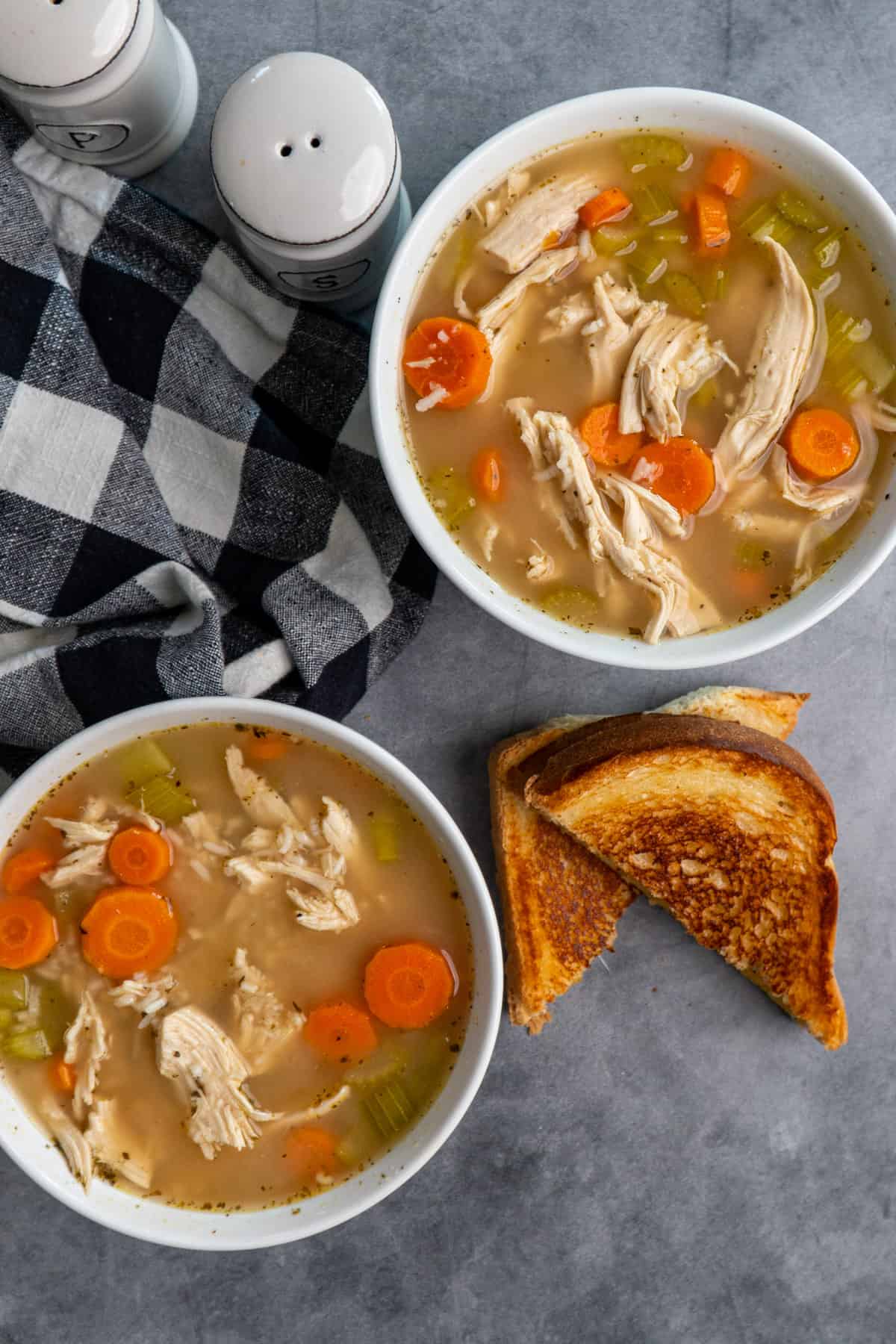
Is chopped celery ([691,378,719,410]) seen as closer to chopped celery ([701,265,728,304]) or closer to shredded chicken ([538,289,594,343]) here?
chopped celery ([701,265,728,304])

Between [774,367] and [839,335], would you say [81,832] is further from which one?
[839,335]

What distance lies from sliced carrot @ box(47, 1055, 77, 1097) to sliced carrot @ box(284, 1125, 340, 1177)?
1.54 ft

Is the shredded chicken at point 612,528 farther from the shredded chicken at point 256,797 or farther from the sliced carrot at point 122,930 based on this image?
the sliced carrot at point 122,930

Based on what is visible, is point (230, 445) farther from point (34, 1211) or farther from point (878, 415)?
point (34, 1211)

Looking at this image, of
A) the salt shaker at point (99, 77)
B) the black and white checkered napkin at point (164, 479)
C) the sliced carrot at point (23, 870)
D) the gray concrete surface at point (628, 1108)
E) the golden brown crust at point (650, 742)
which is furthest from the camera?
the gray concrete surface at point (628, 1108)

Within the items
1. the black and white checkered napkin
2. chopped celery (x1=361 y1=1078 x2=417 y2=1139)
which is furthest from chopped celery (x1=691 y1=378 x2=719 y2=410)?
chopped celery (x1=361 y1=1078 x2=417 y2=1139)

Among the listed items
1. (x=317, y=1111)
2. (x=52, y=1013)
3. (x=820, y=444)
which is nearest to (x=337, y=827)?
(x=317, y=1111)

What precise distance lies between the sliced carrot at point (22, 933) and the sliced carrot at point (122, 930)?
0.28 feet

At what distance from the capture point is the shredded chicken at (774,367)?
226cm

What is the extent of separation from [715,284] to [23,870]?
6.11 feet

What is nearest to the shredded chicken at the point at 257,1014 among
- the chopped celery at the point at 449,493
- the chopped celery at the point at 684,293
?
the chopped celery at the point at 449,493

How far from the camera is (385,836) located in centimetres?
238

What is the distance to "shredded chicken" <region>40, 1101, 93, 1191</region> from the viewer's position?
2.32 metres

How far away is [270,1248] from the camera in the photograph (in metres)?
2.82
